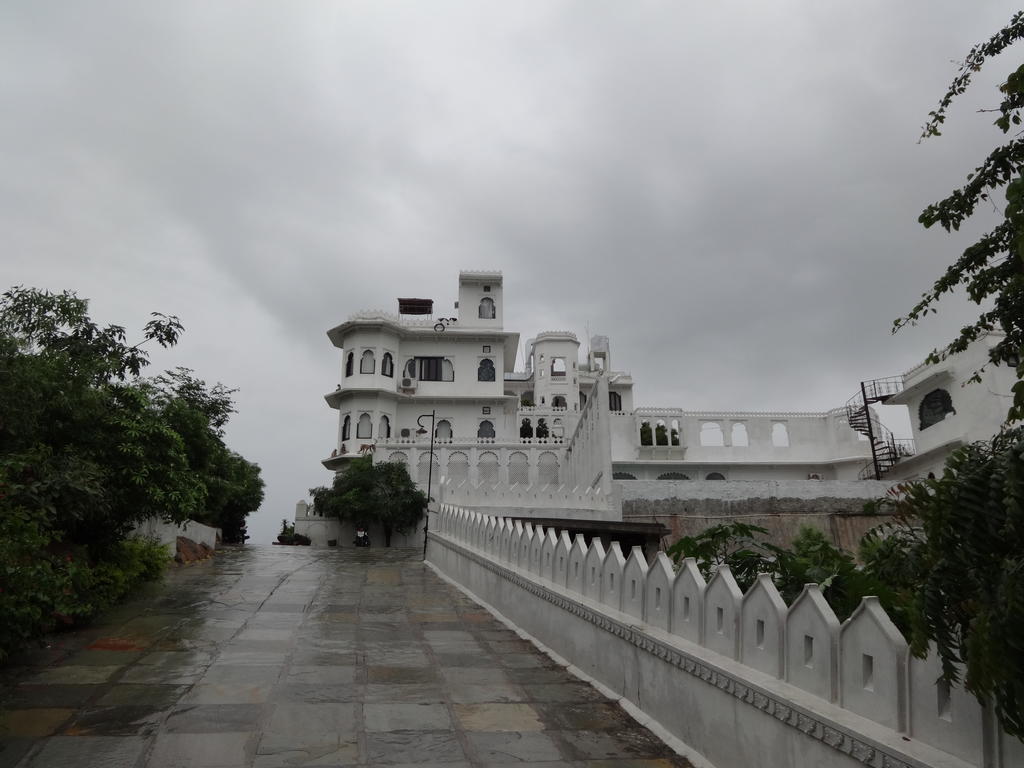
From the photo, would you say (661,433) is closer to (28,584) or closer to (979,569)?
(28,584)

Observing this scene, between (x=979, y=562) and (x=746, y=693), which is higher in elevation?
(x=979, y=562)

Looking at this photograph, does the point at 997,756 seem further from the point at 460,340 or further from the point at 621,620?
the point at 460,340

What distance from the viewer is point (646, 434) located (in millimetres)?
42781

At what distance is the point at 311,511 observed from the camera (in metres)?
35.8

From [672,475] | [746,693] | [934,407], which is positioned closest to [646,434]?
[672,475]

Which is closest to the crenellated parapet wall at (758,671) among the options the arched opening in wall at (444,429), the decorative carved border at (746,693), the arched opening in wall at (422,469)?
the decorative carved border at (746,693)

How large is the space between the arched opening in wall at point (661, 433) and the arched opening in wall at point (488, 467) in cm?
1080

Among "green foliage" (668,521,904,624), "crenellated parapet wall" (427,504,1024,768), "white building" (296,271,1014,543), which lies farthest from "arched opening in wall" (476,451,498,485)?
"green foliage" (668,521,904,624)

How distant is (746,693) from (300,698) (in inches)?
133

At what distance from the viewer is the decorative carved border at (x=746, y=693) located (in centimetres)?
298

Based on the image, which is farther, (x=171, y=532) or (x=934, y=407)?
(x=934, y=407)

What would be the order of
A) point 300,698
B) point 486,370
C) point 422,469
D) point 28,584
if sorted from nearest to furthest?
point 28,584
point 300,698
point 422,469
point 486,370

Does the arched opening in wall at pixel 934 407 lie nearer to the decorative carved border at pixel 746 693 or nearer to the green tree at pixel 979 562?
the decorative carved border at pixel 746 693

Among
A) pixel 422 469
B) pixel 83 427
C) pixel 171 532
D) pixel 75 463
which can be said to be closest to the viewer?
pixel 75 463
